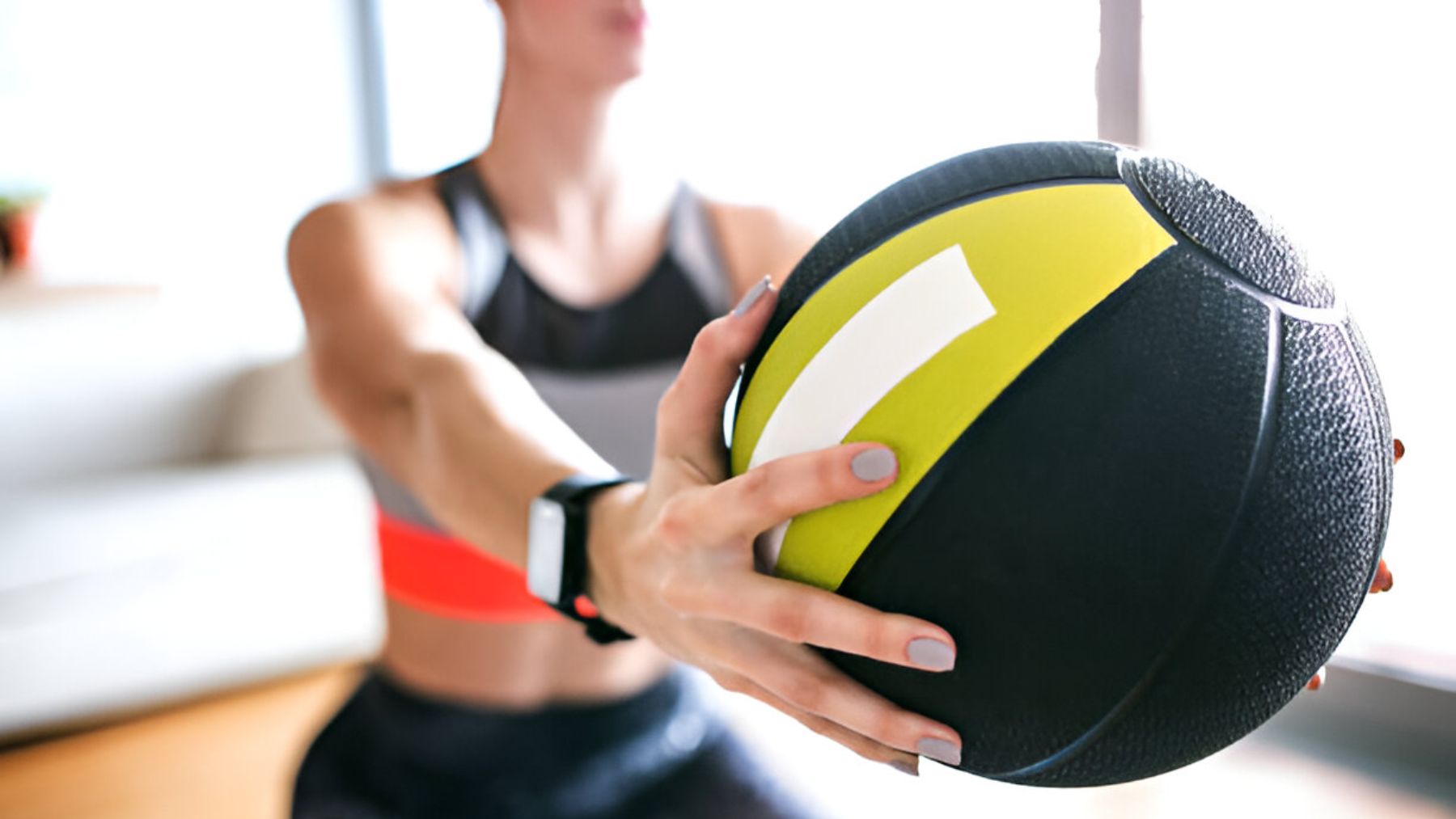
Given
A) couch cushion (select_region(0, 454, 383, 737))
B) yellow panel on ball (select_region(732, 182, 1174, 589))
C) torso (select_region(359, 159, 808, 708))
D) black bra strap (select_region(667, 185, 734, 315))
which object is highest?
yellow panel on ball (select_region(732, 182, 1174, 589))

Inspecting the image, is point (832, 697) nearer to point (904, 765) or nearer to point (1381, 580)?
point (904, 765)

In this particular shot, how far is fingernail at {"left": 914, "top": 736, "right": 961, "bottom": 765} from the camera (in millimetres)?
579

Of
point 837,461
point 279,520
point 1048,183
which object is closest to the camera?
point 837,461

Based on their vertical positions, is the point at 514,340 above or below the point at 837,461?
below

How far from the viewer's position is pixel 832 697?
Answer: 57cm

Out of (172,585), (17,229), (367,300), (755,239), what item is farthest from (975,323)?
(17,229)

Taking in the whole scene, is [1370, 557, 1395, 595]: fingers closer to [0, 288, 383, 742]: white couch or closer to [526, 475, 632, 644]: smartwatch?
[526, 475, 632, 644]: smartwatch

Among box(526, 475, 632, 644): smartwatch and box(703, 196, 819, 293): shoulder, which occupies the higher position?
box(703, 196, 819, 293): shoulder

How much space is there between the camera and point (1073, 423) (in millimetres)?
551

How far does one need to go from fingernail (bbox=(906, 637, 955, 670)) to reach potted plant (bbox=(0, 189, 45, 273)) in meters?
3.84

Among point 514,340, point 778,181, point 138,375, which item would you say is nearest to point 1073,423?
point 514,340

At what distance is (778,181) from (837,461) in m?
2.76

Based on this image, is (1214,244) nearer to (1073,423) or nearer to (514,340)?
(1073,423)

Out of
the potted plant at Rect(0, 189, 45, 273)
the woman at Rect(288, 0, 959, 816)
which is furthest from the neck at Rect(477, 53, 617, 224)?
the potted plant at Rect(0, 189, 45, 273)
